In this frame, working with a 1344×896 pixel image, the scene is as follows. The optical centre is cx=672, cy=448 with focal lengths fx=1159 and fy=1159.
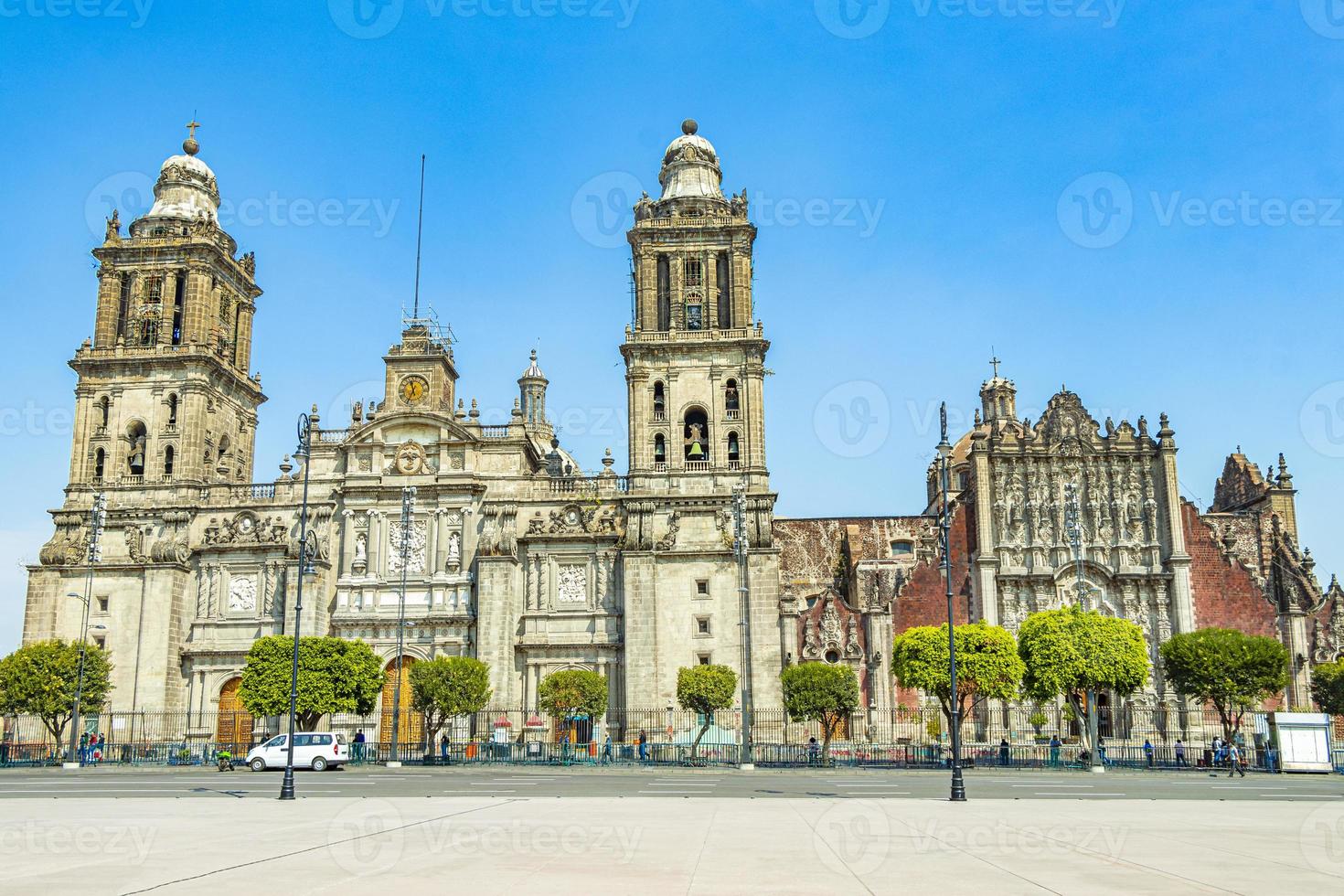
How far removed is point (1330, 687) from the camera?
4781cm

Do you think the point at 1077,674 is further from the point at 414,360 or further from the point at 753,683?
the point at 414,360

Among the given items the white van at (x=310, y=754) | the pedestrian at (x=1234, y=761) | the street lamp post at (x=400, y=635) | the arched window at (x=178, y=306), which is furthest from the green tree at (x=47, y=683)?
the pedestrian at (x=1234, y=761)

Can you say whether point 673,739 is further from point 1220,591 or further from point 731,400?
point 1220,591

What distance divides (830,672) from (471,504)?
2021 cm

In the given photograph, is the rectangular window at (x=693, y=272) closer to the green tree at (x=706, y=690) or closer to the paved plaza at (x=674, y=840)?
the green tree at (x=706, y=690)

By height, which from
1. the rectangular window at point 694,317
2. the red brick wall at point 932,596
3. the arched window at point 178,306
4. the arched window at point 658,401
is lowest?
the red brick wall at point 932,596

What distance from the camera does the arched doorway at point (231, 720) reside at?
53.5 m

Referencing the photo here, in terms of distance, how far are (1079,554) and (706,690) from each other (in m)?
21.1

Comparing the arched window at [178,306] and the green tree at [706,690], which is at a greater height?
the arched window at [178,306]

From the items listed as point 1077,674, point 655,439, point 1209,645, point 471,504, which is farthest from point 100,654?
point 1209,645

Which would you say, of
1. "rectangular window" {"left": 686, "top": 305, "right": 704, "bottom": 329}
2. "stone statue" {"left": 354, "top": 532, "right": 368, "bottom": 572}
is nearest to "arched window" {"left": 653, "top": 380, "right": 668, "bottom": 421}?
"rectangular window" {"left": 686, "top": 305, "right": 704, "bottom": 329}

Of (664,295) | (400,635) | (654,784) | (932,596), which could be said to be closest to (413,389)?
(664,295)

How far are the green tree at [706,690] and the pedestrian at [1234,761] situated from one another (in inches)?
706

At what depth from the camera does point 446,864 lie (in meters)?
14.3
